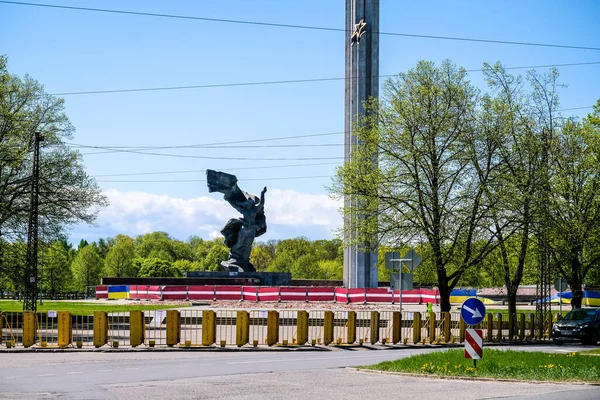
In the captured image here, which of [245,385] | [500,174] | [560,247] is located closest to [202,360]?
[245,385]

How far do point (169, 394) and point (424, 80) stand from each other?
23.7 metres

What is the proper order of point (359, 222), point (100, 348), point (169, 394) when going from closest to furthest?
point (169, 394) < point (100, 348) < point (359, 222)

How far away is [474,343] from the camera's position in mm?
19812

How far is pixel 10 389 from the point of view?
15789 mm

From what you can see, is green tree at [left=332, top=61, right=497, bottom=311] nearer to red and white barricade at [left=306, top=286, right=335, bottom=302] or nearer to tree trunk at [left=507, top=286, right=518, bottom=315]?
tree trunk at [left=507, top=286, right=518, bottom=315]

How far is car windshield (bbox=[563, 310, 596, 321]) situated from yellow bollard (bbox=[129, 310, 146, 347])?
58.5 feet

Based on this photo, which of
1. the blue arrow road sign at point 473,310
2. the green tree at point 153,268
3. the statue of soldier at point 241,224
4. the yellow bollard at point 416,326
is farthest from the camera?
the green tree at point 153,268

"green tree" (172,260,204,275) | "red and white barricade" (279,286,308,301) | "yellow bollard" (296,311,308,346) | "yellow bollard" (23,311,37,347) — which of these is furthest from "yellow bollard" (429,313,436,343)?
"green tree" (172,260,204,275)

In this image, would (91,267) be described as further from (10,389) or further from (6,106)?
(10,389)

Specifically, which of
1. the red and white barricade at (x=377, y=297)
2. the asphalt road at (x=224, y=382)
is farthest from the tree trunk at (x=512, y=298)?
the red and white barricade at (x=377, y=297)

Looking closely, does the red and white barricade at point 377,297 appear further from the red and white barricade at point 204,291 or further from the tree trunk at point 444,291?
the tree trunk at point 444,291

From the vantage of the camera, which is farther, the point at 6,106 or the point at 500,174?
the point at 6,106

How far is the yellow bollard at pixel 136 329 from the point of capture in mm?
26116

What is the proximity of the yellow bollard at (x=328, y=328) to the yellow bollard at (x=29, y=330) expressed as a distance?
8934mm
